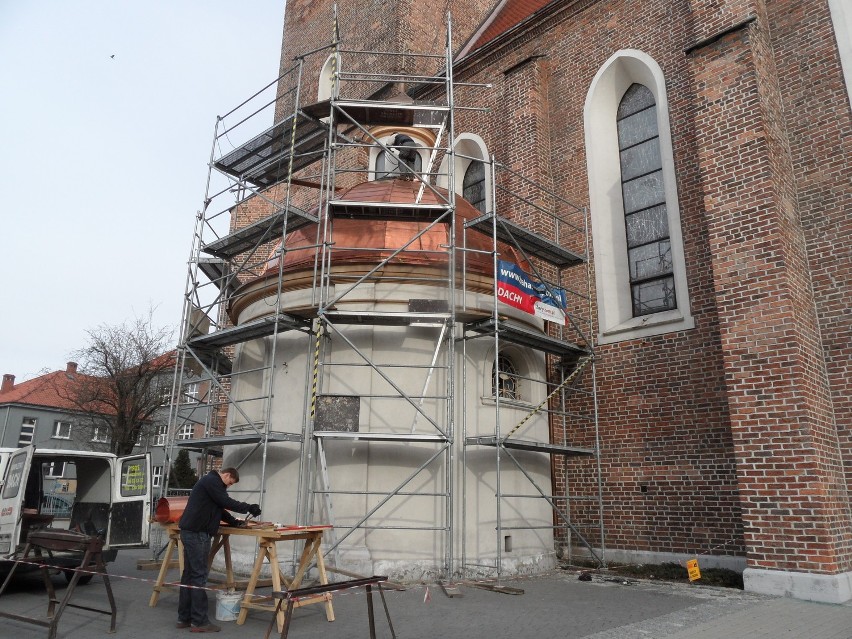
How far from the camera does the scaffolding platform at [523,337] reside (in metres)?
9.67

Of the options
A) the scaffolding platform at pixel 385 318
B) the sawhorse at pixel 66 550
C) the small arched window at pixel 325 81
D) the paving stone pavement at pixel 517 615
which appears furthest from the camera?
the small arched window at pixel 325 81

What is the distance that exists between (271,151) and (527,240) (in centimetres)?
592

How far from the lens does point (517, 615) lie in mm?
6777

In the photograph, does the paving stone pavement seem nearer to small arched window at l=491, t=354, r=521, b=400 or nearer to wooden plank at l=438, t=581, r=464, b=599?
wooden plank at l=438, t=581, r=464, b=599

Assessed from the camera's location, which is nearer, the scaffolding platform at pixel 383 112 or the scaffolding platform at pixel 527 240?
the scaffolding platform at pixel 527 240

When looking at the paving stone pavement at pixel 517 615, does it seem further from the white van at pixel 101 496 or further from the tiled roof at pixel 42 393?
the tiled roof at pixel 42 393

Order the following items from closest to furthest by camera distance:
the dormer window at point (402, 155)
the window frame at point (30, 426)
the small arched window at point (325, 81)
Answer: the dormer window at point (402, 155) → the small arched window at point (325, 81) → the window frame at point (30, 426)

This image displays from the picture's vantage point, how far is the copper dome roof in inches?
396

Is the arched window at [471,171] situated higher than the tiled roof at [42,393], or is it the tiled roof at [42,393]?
the arched window at [471,171]

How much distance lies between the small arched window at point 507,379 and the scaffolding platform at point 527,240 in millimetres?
1966

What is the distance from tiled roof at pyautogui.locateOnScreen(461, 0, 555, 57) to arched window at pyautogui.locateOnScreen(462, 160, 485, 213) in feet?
11.4

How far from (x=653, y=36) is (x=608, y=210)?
3221mm

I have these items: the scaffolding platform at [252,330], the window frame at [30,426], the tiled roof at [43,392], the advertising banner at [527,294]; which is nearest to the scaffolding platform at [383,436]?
the scaffolding platform at [252,330]

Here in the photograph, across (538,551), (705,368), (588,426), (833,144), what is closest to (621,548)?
(538,551)
